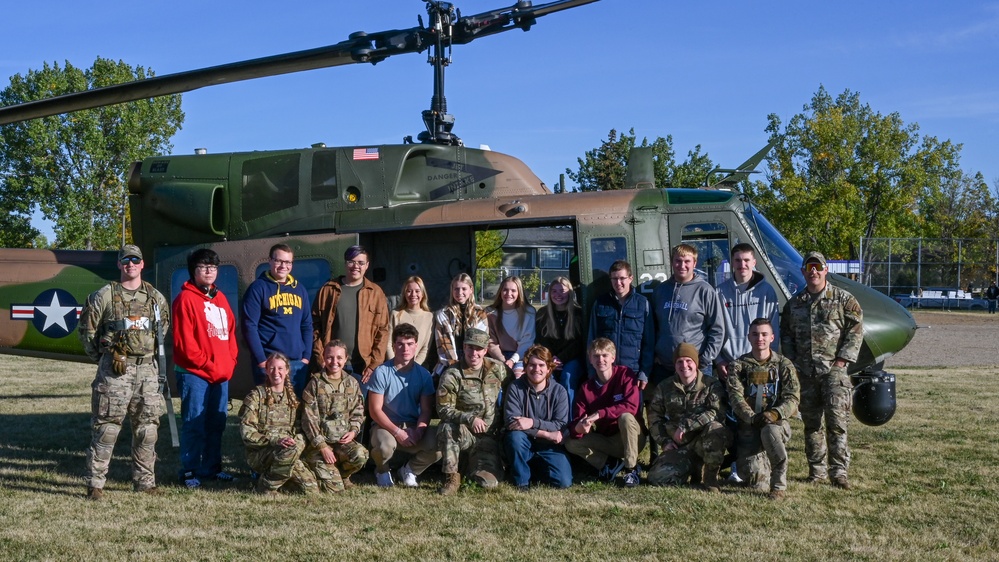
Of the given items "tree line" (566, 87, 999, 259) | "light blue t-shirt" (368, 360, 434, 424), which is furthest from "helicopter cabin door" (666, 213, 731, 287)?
"tree line" (566, 87, 999, 259)

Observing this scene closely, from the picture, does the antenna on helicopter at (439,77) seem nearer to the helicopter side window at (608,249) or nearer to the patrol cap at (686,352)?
the helicopter side window at (608,249)

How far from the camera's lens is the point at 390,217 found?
27.6ft

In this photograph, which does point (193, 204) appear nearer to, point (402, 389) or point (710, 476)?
point (402, 389)

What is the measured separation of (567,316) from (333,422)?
2041 millimetres

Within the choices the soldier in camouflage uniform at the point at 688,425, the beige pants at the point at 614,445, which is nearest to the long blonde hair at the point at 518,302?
the beige pants at the point at 614,445

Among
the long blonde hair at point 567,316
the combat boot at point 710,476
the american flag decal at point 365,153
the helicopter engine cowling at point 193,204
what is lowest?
the combat boot at point 710,476

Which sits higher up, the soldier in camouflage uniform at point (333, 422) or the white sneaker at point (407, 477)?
the soldier in camouflage uniform at point (333, 422)

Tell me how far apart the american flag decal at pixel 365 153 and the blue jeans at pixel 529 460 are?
307cm

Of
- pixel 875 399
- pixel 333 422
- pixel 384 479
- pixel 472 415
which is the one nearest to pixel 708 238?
pixel 875 399

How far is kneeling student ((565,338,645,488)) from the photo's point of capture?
704 centimetres

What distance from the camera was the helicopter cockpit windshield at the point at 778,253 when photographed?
8320mm

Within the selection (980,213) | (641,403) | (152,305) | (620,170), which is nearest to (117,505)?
(152,305)

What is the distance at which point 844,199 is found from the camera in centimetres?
3603

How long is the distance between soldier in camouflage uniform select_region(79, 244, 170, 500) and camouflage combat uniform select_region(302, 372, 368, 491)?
112cm
